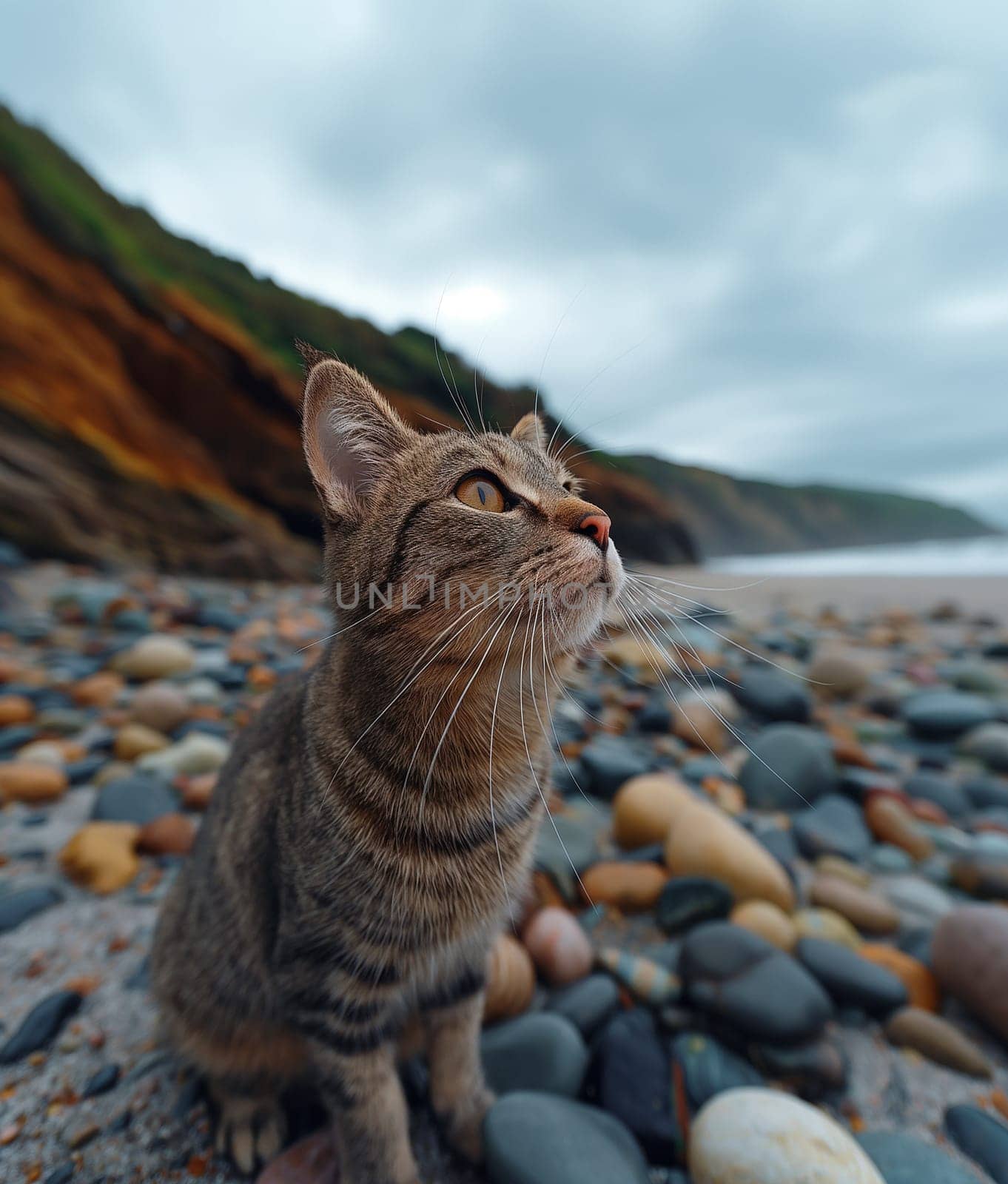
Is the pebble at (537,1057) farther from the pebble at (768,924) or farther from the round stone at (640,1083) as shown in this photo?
the pebble at (768,924)

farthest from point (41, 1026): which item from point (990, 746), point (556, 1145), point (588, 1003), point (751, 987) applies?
point (990, 746)

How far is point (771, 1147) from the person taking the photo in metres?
1.27

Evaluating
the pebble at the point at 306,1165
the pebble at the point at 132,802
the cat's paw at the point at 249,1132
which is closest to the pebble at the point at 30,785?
the pebble at the point at 132,802

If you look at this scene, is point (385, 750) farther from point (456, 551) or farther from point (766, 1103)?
point (766, 1103)

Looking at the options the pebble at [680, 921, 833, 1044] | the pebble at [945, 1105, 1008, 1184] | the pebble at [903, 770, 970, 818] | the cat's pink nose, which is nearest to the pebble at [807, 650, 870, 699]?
the pebble at [903, 770, 970, 818]

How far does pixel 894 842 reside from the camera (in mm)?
2881

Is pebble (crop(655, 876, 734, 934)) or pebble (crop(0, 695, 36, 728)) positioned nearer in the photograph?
pebble (crop(655, 876, 734, 934))

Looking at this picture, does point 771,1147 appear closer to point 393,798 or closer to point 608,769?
point 393,798

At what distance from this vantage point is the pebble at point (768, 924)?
2.07 metres

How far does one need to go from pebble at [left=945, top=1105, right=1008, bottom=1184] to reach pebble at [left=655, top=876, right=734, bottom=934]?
75cm

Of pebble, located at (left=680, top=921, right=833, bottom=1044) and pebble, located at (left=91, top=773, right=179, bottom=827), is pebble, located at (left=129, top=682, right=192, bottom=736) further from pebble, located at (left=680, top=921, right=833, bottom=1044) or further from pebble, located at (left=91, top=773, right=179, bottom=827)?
pebble, located at (left=680, top=921, right=833, bottom=1044)

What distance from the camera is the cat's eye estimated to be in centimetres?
146

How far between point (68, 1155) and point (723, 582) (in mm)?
9923

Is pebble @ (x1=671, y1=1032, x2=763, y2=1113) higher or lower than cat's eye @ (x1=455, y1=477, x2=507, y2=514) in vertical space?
lower
